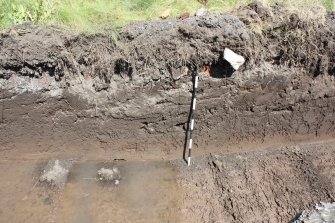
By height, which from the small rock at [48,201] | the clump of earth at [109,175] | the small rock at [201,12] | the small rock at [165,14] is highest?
the small rock at [201,12]

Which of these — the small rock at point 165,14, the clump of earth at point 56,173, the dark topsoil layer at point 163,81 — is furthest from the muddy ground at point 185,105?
the small rock at point 165,14

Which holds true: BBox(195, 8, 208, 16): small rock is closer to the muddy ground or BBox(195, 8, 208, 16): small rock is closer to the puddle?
the muddy ground

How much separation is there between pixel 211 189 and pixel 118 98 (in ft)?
4.79

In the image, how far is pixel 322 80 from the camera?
16.6 feet

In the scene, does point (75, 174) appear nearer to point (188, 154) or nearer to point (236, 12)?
point (188, 154)

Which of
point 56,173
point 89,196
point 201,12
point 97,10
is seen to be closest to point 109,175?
point 89,196

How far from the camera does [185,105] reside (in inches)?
191

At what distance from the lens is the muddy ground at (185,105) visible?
177 inches

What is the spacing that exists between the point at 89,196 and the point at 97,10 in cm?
218

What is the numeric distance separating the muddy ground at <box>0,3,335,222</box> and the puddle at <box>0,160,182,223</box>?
0.02 m

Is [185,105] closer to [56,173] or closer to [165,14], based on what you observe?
[165,14]

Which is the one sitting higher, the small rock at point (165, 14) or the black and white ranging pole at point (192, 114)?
the small rock at point (165, 14)

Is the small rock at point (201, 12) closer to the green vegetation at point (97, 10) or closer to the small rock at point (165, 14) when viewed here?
the green vegetation at point (97, 10)

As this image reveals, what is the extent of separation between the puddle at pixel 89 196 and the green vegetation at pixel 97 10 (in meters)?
1.65
